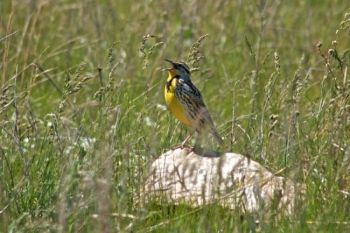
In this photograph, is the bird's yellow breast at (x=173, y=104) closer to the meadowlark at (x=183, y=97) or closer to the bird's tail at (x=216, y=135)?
the meadowlark at (x=183, y=97)

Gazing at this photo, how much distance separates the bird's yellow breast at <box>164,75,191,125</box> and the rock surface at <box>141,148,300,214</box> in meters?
0.63

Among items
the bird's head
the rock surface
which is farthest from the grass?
the bird's head

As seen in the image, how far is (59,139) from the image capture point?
5230mm

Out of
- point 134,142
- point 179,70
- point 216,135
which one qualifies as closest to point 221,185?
point 134,142

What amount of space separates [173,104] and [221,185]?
4.30ft

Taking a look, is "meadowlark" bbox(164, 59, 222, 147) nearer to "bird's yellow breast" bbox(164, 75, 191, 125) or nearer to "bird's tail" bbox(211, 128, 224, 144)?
"bird's yellow breast" bbox(164, 75, 191, 125)

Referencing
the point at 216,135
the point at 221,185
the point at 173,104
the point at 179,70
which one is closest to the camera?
the point at 221,185

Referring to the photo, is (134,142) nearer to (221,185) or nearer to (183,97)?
(221,185)

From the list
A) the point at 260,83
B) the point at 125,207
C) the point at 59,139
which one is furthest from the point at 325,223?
the point at 260,83

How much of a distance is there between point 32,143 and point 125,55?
2711 mm

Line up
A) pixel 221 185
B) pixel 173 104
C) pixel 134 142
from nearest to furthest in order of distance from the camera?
pixel 221 185, pixel 134 142, pixel 173 104

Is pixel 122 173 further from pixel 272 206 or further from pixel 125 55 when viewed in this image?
Answer: pixel 125 55

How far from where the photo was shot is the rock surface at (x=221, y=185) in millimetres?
4934

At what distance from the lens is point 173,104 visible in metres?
6.64
